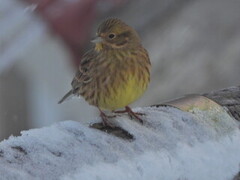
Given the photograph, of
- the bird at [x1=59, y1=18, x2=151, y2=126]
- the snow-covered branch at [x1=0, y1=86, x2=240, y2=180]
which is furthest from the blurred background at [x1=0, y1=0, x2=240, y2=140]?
the snow-covered branch at [x1=0, y1=86, x2=240, y2=180]

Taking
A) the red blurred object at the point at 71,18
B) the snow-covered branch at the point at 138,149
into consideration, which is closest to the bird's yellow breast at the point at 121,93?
the snow-covered branch at the point at 138,149

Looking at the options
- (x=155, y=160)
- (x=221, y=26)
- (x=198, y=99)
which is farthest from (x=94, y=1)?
(x=155, y=160)

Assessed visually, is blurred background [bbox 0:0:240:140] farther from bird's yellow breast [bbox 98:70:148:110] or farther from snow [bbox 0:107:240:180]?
snow [bbox 0:107:240:180]

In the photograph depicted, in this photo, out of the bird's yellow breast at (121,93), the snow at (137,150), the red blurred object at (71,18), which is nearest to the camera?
the snow at (137,150)

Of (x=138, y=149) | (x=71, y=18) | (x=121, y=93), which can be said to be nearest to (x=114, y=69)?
(x=121, y=93)

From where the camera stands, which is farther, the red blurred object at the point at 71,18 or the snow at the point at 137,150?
the red blurred object at the point at 71,18

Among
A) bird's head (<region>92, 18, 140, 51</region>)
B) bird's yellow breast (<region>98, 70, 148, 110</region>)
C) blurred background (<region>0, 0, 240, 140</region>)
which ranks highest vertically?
bird's head (<region>92, 18, 140, 51</region>)

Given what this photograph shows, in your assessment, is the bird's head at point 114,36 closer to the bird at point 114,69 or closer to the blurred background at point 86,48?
the bird at point 114,69
